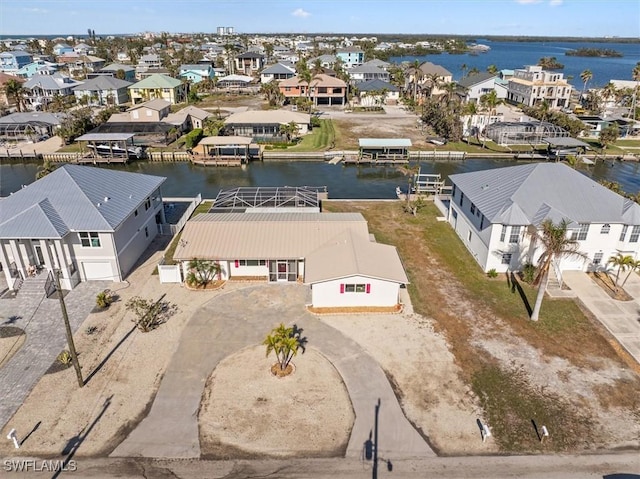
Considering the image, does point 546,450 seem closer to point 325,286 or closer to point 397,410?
point 397,410

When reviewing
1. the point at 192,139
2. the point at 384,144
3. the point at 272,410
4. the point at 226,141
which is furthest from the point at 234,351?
the point at 192,139

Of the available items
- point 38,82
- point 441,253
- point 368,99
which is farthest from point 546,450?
point 38,82

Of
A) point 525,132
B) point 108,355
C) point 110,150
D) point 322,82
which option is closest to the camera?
point 108,355

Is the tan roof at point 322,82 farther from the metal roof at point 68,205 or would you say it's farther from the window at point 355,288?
the window at point 355,288

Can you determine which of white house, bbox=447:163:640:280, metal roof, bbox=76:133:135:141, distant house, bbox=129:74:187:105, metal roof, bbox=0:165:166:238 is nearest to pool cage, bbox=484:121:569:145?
white house, bbox=447:163:640:280

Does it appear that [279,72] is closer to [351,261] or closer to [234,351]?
[351,261]

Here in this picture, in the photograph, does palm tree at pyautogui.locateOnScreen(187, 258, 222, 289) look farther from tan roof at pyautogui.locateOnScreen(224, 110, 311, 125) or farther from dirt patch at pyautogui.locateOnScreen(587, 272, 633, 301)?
tan roof at pyautogui.locateOnScreen(224, 110, 311, 125)

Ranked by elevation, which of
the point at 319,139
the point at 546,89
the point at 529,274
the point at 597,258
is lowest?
the point at 319,139
